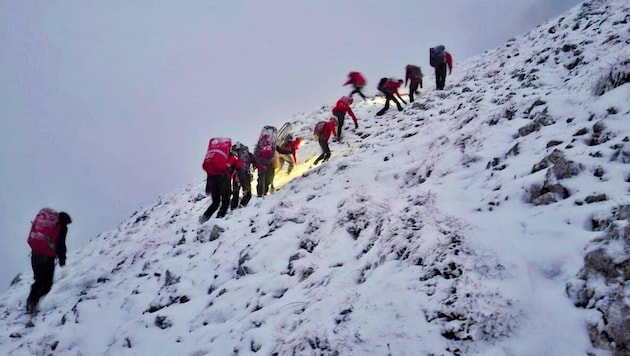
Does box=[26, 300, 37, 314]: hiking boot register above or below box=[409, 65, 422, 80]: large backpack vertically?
below

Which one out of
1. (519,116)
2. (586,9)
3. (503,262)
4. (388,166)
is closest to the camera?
(503,262)

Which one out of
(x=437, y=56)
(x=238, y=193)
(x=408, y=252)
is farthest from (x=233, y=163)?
(x=437, y=56)

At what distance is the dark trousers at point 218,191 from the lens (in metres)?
11.0

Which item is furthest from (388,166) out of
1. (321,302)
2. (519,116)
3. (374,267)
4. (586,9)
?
(586,9)

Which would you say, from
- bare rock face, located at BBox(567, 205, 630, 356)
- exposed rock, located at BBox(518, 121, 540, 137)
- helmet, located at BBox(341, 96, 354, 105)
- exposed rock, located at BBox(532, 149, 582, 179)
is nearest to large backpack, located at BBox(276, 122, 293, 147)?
helmet, located at BBox(341, 96, 354, 105)

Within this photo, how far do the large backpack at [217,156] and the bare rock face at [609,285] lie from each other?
8.51m

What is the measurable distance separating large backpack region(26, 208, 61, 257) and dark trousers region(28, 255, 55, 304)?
0.50 feet

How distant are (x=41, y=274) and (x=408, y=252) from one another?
8.53 metres

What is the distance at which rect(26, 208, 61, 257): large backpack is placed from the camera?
31.0ft

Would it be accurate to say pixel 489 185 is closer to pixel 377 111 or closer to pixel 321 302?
pixel 321 302

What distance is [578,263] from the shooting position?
398 cm

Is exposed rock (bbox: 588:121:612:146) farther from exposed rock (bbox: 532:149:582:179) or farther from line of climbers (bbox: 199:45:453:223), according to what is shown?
line of climbers (bbox: 199:45:453:223)

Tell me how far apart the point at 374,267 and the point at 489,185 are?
226cm

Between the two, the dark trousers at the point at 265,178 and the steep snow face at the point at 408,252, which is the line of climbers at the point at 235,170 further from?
the steep snow face at the point at 408,252
